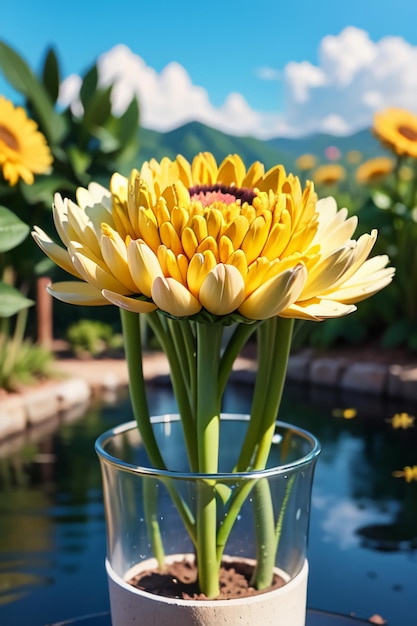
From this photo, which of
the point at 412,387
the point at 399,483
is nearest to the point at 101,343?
the point at 412,387

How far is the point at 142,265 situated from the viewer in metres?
0.32

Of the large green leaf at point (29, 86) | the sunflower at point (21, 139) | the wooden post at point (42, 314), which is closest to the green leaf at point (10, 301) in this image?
the sunflower at point (21, 139)

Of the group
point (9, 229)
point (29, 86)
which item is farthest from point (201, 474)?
point (29, 86)

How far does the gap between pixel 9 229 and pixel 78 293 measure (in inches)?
5.5

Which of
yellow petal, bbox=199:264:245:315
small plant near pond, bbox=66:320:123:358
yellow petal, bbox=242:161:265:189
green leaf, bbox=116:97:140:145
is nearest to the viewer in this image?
yellow petal, bbox=199:264:245:315

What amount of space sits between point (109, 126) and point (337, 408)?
1.43 metres

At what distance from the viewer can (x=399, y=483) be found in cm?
138

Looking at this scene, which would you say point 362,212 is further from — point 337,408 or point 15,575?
point 15,575

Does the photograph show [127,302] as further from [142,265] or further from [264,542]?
[264,542]

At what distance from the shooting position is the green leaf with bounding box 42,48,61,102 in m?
2.61

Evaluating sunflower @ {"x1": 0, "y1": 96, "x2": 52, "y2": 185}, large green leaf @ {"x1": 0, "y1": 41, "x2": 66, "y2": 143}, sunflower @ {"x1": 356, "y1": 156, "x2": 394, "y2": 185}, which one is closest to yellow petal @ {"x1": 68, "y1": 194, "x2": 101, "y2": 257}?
sunflower @ {"x1": 0, "y1": 96, "x2": 52, "y2": 185}

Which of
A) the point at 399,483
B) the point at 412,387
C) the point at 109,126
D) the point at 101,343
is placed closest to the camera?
the point at 399,483

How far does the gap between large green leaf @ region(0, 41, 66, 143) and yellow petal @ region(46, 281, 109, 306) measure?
226 cm

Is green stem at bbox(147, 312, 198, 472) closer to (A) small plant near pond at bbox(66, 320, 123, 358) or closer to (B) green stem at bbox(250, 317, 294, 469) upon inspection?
(B) green stem at bbox(250, 317, 294, 469)
